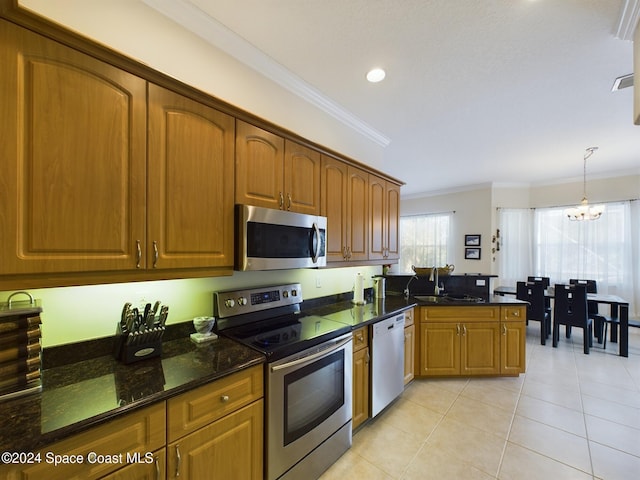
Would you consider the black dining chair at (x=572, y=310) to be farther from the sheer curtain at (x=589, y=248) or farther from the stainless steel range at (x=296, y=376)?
the stainless steel range at (x=296, y=376)

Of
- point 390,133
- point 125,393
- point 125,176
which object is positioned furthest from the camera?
point 390,133

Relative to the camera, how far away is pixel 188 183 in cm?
146

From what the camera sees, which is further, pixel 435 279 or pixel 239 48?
pixel 435 279

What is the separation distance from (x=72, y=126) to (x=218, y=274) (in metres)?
0.91

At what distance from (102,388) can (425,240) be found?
6643 mm

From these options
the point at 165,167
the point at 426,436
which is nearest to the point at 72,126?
the point at 165,167

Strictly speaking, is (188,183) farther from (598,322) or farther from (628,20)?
(598,322)

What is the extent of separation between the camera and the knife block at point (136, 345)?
4.37ft

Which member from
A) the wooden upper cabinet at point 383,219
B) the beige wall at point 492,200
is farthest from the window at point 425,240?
the wooden upper cabinet at point 383,219

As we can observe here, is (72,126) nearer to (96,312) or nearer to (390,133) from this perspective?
(96,312)

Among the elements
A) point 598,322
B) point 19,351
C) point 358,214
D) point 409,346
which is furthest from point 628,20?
point 598,322

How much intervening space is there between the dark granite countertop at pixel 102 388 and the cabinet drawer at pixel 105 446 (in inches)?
2.1

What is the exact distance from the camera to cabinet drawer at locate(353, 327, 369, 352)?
2.12 metres

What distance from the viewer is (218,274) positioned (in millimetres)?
1596
